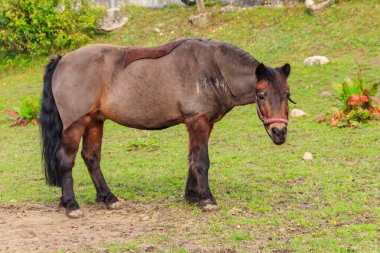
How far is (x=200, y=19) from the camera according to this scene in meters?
24.8

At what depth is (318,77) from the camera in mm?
16938

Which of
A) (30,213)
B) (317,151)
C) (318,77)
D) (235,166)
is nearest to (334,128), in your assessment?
(317,151)

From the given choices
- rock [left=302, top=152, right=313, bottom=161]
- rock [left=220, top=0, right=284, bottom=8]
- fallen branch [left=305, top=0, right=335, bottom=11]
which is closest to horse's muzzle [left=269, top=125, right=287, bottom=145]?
rock [left=302, top=152, right=313, bottom=161]

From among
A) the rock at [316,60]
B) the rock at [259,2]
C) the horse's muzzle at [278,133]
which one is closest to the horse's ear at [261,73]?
the horse's muzzle at [278,133]

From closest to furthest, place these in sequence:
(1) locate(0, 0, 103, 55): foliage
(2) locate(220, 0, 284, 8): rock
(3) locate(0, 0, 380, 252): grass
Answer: (3) locate(0, 0, 380, 252): grass → (2) locate(220, 0, 284, 8): rock → (1) locate(0, 0, 103, 55): foliage

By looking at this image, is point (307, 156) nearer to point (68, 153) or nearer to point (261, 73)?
point (261, 73)

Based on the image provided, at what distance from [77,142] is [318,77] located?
10.1 metres

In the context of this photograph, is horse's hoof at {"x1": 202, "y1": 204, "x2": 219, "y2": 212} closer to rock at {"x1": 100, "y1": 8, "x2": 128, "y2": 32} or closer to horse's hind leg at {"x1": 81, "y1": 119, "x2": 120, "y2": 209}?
horse's hind leg at {"x1": 81, "y1": 119, "x2": 120, "y2": 209}

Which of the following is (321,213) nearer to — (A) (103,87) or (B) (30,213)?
(A) (103,87)

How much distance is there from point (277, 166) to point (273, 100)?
2766 millimetres

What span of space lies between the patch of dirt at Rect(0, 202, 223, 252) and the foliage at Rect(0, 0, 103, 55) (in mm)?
17198

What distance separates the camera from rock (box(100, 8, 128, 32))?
26.4 m

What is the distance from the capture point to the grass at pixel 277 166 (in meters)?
6.80

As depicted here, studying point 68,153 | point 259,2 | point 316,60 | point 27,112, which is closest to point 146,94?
point 68,153
